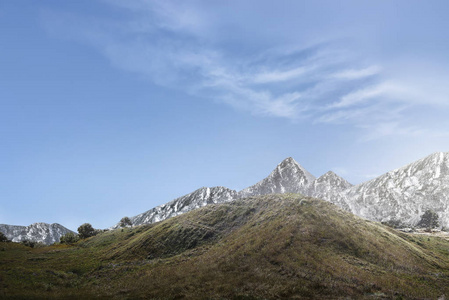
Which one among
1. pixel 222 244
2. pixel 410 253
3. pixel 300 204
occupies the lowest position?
pixel 410 253

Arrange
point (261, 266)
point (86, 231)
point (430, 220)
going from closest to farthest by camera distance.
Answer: point (261, 266)
point (86, 231)
point (430, 220)

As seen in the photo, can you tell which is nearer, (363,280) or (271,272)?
(363,280)

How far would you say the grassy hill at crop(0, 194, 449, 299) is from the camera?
122 feet

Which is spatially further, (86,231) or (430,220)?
(430,220)

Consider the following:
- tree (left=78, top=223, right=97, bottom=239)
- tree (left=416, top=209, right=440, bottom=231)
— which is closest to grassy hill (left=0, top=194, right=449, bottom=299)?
tree (left=78, top=223, right=97, bottom=239)

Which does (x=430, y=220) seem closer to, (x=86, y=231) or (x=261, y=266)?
(x=261, y=266)

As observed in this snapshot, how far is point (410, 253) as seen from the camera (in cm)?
5694

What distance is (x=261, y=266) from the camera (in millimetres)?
45344

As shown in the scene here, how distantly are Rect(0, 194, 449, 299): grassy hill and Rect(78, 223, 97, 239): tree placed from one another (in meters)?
95.0

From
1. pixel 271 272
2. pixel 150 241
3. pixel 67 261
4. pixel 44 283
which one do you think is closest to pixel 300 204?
pixel 271 272

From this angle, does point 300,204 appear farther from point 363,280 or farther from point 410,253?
point 363,280

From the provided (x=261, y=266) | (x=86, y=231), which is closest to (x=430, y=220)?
(x=261, y=266)

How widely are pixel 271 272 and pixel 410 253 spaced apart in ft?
118

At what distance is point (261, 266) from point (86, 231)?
159092mm
